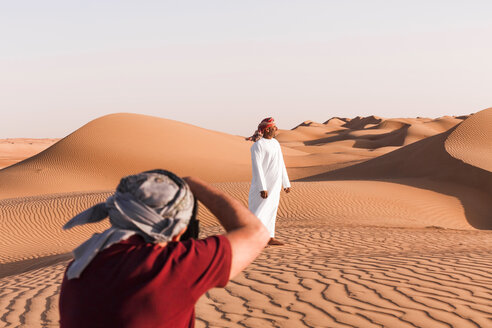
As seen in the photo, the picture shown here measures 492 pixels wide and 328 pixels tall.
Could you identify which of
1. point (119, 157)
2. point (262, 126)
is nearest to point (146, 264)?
point (262, 126)

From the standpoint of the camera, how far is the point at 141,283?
5.48ft

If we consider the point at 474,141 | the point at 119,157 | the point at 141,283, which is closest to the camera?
the point at 141,283

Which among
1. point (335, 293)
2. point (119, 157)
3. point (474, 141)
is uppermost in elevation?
point (474, 141)

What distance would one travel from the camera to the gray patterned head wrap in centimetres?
171

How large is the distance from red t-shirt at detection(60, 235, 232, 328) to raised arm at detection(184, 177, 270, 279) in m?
0.07

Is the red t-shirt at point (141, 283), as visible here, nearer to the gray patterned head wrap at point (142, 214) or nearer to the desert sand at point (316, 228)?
the gray patterned head wrap at point (142, 214)

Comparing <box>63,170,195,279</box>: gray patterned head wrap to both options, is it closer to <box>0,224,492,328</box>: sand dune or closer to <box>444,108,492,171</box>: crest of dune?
<box>0,224,492,328</box>: sand dune

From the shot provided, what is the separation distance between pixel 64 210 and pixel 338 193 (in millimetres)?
8621

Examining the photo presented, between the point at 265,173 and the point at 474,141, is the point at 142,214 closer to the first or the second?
the point at 265,173

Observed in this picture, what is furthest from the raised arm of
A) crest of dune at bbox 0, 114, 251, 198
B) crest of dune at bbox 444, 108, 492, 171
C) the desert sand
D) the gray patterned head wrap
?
crest of dune at bbox 0, 114, 251, 198

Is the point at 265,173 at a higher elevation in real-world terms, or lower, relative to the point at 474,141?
lower

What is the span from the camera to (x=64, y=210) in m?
17.0

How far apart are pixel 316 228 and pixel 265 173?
3834 mm

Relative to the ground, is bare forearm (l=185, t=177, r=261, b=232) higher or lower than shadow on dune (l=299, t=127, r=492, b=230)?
higher
